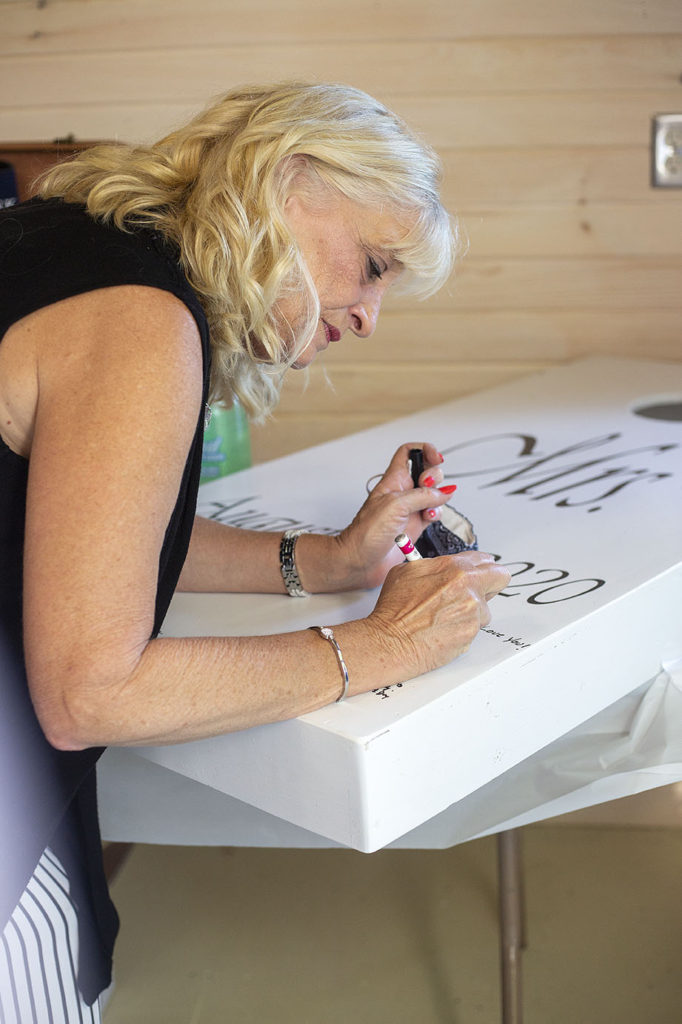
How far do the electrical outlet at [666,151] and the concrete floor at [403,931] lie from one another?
1.10 metres

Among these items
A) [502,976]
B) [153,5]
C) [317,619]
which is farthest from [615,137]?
[502,976]

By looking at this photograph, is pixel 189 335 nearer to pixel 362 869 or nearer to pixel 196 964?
pixel 196 964

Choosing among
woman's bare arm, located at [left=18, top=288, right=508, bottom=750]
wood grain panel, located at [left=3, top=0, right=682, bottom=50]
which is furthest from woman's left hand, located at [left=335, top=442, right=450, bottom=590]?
wood grain panel, located at [left=3, top=0, right=682, bottom=50]

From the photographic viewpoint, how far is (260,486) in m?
1.59

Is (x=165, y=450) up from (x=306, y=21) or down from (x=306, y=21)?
down

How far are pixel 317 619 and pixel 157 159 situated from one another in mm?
481

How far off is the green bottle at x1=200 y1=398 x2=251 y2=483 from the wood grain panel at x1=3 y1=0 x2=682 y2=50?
72 cm

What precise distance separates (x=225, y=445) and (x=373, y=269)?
0.76 metres

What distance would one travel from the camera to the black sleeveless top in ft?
2.85

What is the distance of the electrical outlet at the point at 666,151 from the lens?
76.4 inches

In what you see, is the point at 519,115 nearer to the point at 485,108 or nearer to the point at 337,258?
the point at 485,108

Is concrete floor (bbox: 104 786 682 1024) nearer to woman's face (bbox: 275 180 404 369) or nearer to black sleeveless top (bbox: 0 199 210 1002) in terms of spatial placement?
black sleeveless top (bbox: 0 199 210 1002)

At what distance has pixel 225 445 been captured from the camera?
180 centimetres

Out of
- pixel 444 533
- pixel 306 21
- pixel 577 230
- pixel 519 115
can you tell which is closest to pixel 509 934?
pixel 444 533
